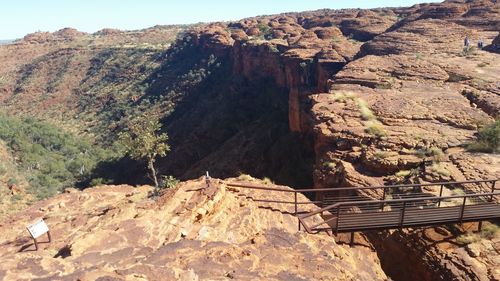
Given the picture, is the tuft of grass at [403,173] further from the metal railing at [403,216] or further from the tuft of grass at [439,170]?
the metal railing at [403,216]

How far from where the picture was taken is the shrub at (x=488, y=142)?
13955 mm

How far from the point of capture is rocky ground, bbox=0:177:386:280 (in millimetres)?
7527

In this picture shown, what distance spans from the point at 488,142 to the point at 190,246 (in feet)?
37.0

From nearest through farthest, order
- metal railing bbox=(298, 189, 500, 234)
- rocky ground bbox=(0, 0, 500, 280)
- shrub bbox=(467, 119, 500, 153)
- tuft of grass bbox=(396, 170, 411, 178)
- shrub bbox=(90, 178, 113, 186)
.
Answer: metal railing bbox=(298, 189, 500, 234) → rocky ground bbox=(0, 0, 500, 280) → tuft of grass bbox=(396, 170, 411, 178) → shrub bbox=(467, 119, 500, 153) → shrub bbox=(90, 178, 113, 186)

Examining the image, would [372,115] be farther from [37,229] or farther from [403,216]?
[37,229]

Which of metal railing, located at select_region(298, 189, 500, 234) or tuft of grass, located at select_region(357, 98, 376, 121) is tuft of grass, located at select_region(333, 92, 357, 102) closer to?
tuft of grass, located at select_region(357, 98, 376, 121)

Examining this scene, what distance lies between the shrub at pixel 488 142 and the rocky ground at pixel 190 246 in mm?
6342

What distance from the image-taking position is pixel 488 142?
1405cm

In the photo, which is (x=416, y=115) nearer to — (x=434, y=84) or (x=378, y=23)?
(x=434, y=84)

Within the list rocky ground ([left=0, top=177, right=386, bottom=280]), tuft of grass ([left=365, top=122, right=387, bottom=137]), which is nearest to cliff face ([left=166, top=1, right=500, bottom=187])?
tuft of grass ([left=365, top=122, right=387, bottom=137])

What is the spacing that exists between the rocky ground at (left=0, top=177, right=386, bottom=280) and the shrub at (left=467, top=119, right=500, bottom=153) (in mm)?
6342

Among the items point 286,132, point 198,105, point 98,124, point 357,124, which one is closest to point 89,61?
point 98,124

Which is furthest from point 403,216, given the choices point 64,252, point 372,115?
point 64,252

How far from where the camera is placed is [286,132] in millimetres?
37562
